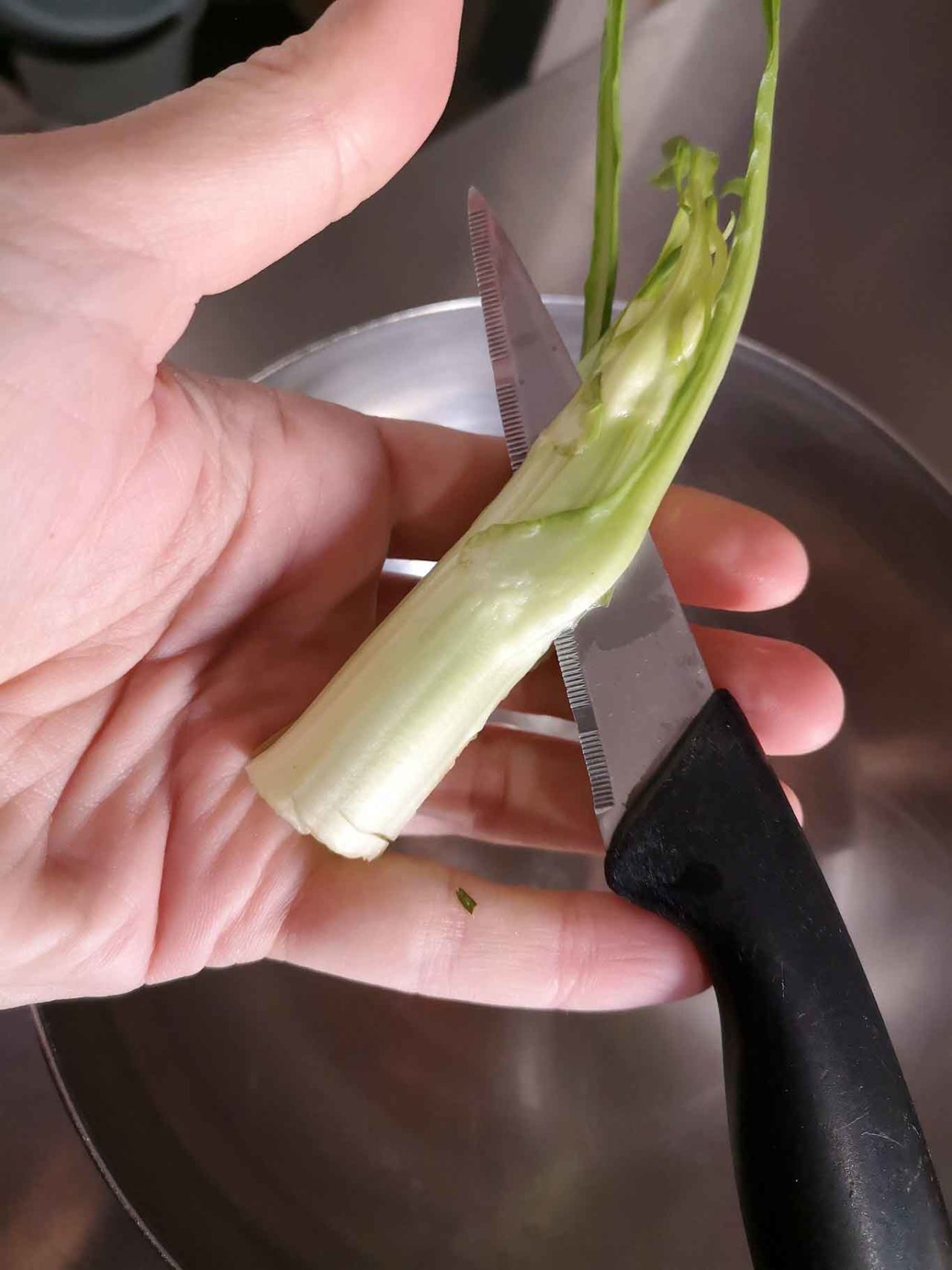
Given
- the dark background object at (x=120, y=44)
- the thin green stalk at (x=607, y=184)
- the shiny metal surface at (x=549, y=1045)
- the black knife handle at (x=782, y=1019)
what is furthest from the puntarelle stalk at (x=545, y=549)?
the dark background object at (x=120, y=44)

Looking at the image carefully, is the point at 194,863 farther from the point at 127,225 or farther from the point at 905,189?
the point at 905,189

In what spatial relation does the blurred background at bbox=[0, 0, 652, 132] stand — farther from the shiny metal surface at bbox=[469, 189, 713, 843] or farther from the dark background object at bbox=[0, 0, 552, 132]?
the shiny metal surface at bbox=[469, 189, 713, 843]

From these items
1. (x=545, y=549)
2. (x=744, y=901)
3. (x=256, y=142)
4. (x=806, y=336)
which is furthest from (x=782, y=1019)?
(x=806, y=336)

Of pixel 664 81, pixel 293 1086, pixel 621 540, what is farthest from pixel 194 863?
pixel 664 81

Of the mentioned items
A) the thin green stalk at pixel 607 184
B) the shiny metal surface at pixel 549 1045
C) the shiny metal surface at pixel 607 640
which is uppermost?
the thin green stalk at pixel 607 184

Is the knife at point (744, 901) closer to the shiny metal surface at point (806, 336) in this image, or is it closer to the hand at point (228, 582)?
the hand at point (228, 582)

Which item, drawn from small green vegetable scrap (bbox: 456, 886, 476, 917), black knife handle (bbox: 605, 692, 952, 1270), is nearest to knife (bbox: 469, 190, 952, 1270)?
black knife handle (bbox: 605, 692, 952, 1270)
